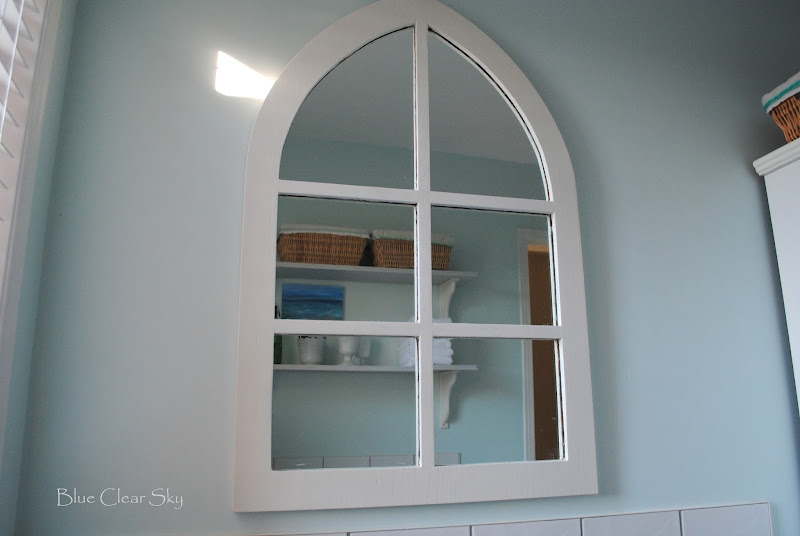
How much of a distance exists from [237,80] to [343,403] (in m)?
0.64

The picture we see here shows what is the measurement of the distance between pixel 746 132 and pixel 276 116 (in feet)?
3.65

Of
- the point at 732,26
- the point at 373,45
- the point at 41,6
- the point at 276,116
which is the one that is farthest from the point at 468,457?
the point at 732,26

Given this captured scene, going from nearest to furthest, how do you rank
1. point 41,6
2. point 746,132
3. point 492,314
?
1. point 41,6
2. point 492,314
3. point 746,132

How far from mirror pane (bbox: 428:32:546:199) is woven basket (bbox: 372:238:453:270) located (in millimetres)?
133

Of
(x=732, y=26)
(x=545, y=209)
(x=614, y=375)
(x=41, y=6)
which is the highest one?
(x=732, y=26)

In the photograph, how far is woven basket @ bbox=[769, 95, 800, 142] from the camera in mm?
1388

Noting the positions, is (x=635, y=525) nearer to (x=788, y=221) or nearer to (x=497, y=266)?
(x=497, y=266)

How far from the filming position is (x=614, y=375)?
1.31m

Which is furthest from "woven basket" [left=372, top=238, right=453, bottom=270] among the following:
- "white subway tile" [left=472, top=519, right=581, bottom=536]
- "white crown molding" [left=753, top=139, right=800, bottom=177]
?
"white crown molding" [left=753, top=139, right=800, bottom=177]

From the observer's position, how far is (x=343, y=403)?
1152 mm

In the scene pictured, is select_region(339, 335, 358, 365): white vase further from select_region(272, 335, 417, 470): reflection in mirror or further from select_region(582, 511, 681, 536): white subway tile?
select_region(582, 511, 681, 536): white subway tile

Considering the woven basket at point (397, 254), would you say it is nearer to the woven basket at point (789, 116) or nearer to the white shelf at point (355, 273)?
the white shelf at point (355, 273)

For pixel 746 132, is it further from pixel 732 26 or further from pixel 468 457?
pixel 468 457

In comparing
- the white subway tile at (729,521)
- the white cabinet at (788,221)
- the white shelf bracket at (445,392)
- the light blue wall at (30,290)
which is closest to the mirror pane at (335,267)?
the white shelf bracket at (445,392)
